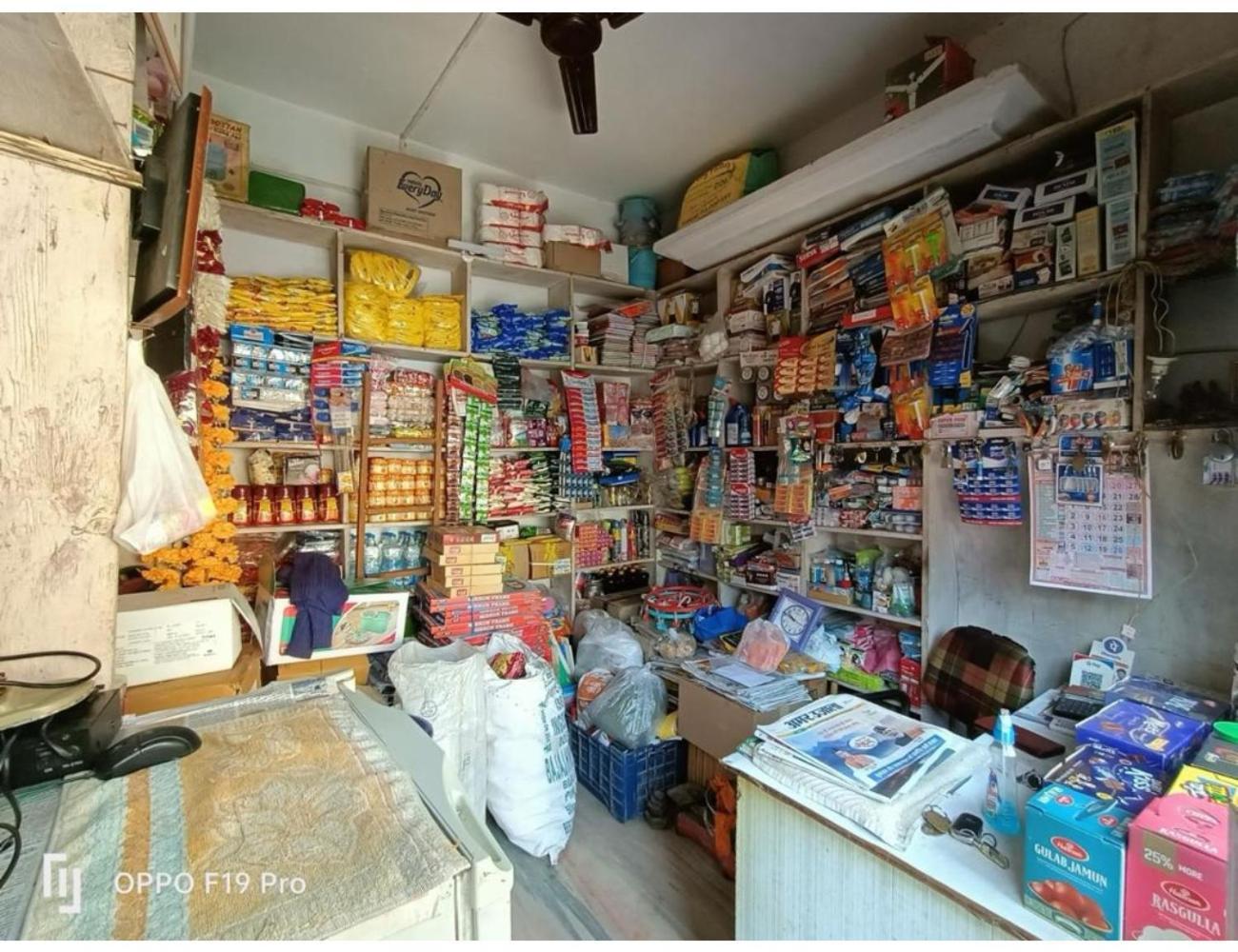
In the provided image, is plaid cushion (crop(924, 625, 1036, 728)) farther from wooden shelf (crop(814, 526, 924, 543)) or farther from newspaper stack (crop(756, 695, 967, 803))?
newspaper stack (crop(756, 695, 967, 803))

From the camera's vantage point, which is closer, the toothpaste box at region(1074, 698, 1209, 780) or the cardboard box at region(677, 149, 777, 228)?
the toothpaste box at region(1074, 698, 1209, 780)

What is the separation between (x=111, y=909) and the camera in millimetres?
530

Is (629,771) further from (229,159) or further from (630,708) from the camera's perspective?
(229,159)

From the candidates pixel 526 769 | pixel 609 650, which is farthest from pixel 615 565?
pixel 526 769

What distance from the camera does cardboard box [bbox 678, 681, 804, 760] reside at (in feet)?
6.48

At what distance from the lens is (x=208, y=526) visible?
1.84 metres

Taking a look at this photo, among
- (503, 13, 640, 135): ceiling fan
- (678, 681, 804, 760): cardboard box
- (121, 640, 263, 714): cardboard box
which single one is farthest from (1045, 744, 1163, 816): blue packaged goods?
(503, 13, 640, 135): ceiling fan

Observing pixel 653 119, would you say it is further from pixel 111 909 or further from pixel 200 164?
pixel 111 909

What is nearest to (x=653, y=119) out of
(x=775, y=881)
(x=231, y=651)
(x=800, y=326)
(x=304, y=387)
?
(x=800, y=326)

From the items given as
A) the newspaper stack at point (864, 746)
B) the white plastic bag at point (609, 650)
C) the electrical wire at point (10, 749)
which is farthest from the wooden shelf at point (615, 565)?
the electrical wire at point (10, 749)

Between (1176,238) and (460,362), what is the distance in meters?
2.74

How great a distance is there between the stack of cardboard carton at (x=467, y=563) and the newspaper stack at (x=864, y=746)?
165 centimetres

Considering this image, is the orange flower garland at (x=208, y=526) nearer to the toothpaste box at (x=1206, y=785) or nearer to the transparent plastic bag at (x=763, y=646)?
the transparent plastic bag at (x=763, y=646)

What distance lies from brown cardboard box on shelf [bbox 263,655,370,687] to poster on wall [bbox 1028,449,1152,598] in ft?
8.34
